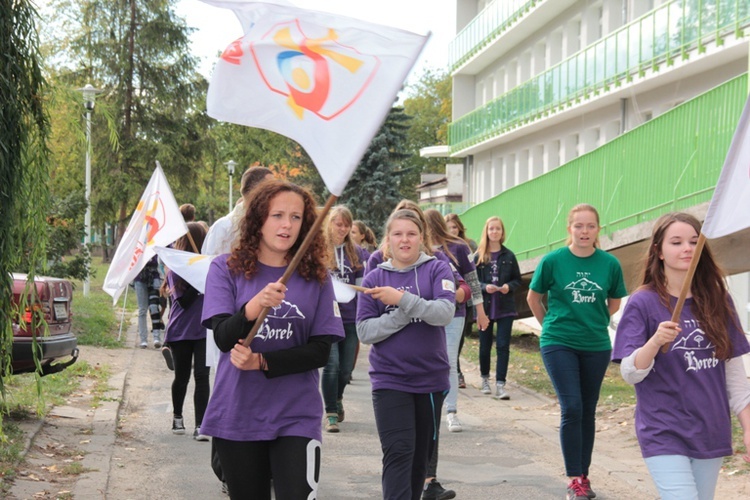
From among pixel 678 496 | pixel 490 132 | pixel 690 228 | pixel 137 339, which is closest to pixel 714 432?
pixel 678 496

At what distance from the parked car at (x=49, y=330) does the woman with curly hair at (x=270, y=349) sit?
4840 millimetres

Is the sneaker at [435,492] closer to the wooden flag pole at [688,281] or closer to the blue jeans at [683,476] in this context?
the blue jeans at [683,476]

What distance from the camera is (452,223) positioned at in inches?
499

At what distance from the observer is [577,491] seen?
7227mm

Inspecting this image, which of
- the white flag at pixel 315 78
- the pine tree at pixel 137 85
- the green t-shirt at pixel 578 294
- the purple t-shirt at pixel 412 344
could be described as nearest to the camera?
the white flag at pixel 315 78

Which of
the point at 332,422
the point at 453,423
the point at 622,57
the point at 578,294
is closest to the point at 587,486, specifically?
the point at 578,294

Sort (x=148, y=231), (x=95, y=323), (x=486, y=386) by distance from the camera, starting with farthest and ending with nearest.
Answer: (x=95, y=323)
(x=486, y=386)
(x=148, y=231)

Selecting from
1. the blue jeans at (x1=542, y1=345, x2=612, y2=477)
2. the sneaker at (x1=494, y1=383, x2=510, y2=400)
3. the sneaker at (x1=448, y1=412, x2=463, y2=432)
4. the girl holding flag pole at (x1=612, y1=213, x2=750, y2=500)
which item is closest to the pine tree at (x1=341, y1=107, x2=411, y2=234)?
the sneaker at (x1=494, y1=383, x2=510, y2=400)

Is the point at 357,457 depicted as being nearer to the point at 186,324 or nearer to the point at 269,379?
the point at 186,324

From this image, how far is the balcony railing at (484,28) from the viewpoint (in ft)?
117

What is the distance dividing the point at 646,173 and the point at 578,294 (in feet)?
25.4

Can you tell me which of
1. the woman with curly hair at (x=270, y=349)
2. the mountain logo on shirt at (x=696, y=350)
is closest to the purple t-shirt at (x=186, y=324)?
the woman with curly hair at (x=270, y=349)

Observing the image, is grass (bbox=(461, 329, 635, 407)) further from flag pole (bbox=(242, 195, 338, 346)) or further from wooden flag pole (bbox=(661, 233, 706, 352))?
flag pole (bbox=(242, 195, 338, 346))

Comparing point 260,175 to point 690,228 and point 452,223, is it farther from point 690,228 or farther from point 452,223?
point 452,223
